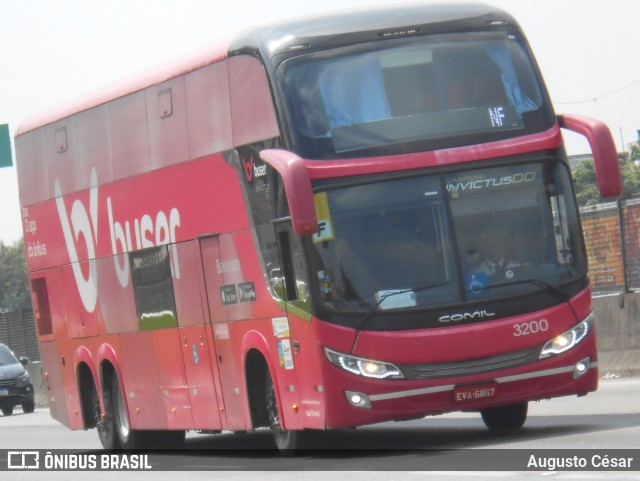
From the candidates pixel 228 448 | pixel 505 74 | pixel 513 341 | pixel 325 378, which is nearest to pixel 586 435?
pixel 513 341

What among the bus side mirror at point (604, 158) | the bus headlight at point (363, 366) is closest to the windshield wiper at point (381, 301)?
the bus headlight at point (363, 366)

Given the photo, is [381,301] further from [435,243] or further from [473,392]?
[473,392]

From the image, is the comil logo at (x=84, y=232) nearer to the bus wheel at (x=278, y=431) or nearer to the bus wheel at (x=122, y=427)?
the bus wheel at (x=122, y=427)

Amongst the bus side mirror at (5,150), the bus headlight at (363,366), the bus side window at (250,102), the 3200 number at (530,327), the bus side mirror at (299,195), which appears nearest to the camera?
the bus side mirror at (299,195)

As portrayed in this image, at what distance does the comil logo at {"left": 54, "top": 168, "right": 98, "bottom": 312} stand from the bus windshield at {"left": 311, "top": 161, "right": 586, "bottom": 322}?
20.1 ft

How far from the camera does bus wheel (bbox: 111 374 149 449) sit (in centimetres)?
1934

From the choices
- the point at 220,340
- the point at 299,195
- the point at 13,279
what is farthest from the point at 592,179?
the point at 13,279

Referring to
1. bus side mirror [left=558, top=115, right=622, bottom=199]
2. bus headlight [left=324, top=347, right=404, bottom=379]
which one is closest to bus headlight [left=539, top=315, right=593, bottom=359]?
bus side mirror [left=558, top=115, right=622, bottom=199]

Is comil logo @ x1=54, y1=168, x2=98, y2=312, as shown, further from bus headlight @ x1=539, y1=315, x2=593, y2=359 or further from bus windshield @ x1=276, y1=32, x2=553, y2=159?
bus headlight @ x1=539, y1=315, x2=593, y2=359

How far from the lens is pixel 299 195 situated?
513 inches

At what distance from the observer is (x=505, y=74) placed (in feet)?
46.2

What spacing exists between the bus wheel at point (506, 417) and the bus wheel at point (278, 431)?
1945 mm

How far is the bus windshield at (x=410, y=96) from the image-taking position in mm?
13680

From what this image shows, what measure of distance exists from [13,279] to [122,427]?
156 meters
